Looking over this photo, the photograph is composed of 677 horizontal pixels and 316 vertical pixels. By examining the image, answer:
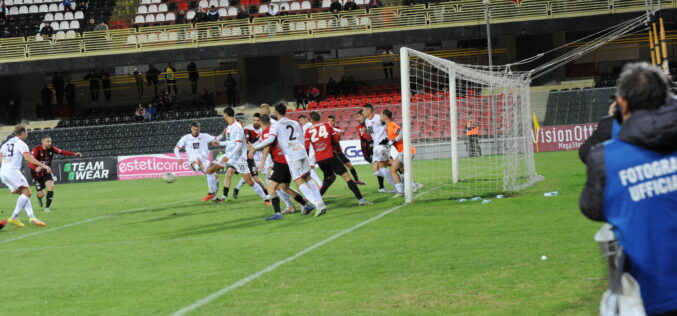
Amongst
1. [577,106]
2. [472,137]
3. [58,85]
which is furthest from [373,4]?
[58,85]

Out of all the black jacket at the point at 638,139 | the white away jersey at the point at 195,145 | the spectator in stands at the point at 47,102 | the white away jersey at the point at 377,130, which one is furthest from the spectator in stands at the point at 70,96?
the black jacket at the point at 638,139

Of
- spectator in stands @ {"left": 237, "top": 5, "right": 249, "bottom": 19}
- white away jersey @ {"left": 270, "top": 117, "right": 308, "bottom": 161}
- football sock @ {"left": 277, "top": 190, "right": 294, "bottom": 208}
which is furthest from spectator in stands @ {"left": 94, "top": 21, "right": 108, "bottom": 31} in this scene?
white away jersey @ {"left": 270, "top": 117, "right": 308, "bottom": 161}

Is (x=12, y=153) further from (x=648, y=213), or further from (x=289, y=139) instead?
(x=648, y=213)

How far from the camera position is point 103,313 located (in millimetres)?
8383

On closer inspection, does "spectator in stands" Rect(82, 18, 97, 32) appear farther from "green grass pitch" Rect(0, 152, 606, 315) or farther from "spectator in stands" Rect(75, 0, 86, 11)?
"green grass pitch" Rect(0, 152, 606, 315)

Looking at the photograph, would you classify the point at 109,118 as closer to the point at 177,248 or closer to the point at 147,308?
the point at 177,248

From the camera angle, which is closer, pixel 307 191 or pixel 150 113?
pixel 307 191

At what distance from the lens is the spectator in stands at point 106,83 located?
1903 inches

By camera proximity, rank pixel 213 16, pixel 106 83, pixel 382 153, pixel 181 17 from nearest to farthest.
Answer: pixel 382 153, pixel 213 16, pixel 181 17, pixel 106 83

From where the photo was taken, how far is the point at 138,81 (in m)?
48.2

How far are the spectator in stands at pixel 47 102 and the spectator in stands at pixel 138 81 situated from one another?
4.89 m

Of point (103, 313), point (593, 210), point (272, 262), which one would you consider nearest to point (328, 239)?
point (272, 262)

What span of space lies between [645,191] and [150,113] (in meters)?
41.9

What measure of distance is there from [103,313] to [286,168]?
26.1 ft
